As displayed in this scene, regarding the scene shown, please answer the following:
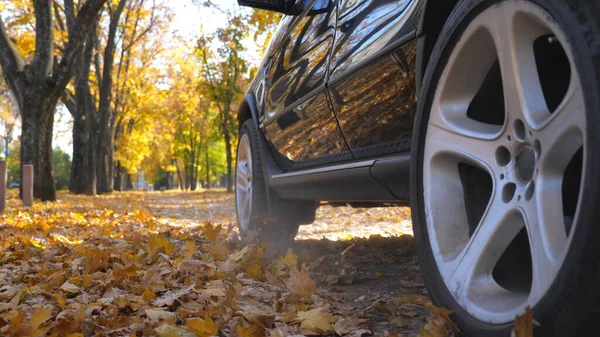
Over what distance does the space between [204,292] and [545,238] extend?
1.61 metres

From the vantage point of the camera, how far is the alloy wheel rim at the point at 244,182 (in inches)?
190

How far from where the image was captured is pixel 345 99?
2941 mm

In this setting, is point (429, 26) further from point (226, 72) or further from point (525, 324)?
point (226, 72)

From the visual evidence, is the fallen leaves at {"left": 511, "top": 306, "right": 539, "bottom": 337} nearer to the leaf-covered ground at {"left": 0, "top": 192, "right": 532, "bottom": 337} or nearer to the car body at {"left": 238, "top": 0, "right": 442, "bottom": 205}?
the leaf-covered ground at {"left": 0, "top": 192, "right": 532, "bottom": 337}

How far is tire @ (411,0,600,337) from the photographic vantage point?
1.35 meters

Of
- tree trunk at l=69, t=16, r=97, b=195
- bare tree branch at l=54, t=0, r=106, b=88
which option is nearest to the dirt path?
bare tree branch at l=54, t=0, r=106, b=88

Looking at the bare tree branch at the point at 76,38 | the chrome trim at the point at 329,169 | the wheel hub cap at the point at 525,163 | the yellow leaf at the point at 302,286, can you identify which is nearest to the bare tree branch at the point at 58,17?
the bare tree branch at the point at 76,38

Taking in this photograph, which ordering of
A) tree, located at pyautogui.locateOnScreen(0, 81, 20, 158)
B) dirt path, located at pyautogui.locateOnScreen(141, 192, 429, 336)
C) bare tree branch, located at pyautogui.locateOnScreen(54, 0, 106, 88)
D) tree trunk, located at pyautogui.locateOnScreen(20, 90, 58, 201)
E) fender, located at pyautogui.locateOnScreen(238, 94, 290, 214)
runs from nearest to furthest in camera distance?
dirt path, located at pyautogui.locateOnScreen(141, 192, 429, 336) → fender, located at pyautogui.locateOnScreen(238, 94, 290, 214) → bare tree branch, located at pyautogui.locateOnScreen(54, 0, 106, 88) → tree trunk, located at pyautogui.locateOnScreen(20, 90, 58, 201) → tree, located at pyautogui.locateOnScreen(0, 81, 20, 158)

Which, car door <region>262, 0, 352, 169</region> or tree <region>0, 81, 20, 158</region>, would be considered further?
tree <region>0, 81, 20, 158</region>

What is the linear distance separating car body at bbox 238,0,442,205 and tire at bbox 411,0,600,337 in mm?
266

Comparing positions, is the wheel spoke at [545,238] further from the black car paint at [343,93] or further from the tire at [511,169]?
the black car paint at [343,93]

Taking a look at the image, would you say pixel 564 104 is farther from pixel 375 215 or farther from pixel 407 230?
pixel 375 215

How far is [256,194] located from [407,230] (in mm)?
2558

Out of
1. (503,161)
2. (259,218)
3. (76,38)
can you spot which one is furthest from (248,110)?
(76,38)
